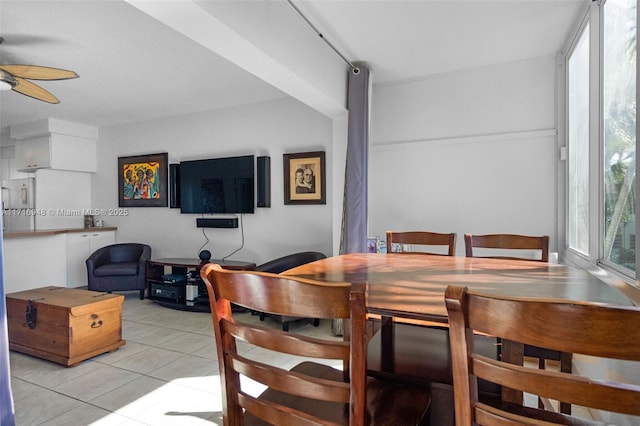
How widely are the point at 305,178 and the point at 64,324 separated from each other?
2.68m

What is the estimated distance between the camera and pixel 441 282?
1227 mm

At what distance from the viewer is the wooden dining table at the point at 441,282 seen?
930 mm

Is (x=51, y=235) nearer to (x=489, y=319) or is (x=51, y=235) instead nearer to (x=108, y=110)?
(x=108, y=110)

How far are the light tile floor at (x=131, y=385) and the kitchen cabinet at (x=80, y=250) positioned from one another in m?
2.49

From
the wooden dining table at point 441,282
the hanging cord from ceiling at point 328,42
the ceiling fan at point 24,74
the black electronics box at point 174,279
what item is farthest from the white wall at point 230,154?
the wooden dining table at point 441,282

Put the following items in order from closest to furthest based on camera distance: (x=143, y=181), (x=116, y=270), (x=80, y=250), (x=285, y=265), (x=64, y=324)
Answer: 1. (x=64, y=324)
2. (x=285, y=265)
3. (x=116, y=270)
4. (x=80, y=250)
5. (x=143, y=181)

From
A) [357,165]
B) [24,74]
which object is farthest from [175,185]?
[357,165]

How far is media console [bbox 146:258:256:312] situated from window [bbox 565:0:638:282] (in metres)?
3.22

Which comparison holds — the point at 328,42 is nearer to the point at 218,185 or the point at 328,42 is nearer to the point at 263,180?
the point at 263,180

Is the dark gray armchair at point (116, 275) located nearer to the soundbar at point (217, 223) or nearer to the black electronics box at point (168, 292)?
the black electronics box at point (168, 292)

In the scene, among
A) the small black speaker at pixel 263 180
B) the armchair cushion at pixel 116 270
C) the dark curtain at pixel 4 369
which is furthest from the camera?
the armchair cushion at pixel 116 270

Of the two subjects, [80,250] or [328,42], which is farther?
[80,250]

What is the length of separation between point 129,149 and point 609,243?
604cm

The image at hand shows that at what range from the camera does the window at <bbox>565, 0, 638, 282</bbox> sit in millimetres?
1747
